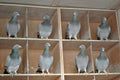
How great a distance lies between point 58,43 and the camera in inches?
82.8

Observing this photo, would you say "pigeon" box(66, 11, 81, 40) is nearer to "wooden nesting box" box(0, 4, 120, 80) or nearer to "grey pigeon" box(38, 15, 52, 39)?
"wooden nesting box" box(0, 4, 120, 80)

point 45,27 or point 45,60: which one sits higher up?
point 45,27

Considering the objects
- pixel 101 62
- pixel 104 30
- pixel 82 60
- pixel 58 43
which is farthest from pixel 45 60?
pixel 104 30

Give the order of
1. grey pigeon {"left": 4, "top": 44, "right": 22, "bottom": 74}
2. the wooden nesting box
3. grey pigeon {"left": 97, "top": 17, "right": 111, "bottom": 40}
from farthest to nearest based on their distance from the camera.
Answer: grey pigeon {"left": 97, "top": 17, "right": 111, "bottom": 40} < the wooden nesting box < grey pigeon {"left": 4, "top": 44, "right": 22, "bottom": 74}

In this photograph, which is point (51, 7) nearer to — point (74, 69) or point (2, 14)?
point (2, 14)

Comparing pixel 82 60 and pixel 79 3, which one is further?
pixel 79 3

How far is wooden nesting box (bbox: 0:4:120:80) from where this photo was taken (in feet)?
6.68

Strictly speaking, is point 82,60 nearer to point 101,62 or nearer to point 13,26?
point 101,62

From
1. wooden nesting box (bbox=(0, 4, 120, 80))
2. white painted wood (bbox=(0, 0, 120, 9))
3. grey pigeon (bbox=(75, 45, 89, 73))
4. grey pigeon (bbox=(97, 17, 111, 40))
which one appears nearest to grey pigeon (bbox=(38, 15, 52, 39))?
wooden nesting box (bbox=(0, 4, 120, 80))

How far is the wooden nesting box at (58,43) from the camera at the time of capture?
2037 mm

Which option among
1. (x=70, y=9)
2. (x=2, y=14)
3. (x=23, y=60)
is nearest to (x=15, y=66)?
(x=23, y=60)

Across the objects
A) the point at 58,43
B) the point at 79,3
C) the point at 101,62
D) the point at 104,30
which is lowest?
the point at 101,62

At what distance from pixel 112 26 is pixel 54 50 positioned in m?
0.61

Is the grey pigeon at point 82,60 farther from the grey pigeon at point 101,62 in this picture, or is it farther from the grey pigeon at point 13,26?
the grey pigeon at point 13,26
